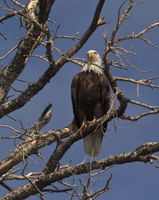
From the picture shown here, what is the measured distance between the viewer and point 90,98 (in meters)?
10.3

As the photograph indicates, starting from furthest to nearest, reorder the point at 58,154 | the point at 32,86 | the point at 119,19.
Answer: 1. the point at 32,86
2. the point at 58,154
3. the point at 119,19

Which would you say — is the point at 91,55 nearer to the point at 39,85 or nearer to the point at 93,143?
the point at 93,143

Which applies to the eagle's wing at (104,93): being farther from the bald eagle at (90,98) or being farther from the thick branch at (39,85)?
the thick branch at (39,85)

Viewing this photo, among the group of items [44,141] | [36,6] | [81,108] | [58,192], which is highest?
[36,6]

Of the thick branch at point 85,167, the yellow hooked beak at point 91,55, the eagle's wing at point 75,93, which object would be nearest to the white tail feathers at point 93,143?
the eagle's wing at point 75,93

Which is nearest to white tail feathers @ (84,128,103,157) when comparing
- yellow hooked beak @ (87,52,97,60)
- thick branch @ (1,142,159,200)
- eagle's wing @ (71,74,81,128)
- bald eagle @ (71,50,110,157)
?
bald eagle @ (71,50,110,157)

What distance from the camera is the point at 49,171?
8477mm

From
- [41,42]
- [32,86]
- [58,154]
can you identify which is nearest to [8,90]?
[32,86]

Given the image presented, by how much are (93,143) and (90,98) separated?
29.3 inches

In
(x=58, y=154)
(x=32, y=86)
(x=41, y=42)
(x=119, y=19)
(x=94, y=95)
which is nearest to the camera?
(x=119, y=19)

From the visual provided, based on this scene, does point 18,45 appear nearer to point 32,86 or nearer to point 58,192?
point 32,86

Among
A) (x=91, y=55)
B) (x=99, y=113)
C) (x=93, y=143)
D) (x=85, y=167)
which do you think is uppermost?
(x=91, y=55)

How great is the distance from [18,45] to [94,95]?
5.33ft

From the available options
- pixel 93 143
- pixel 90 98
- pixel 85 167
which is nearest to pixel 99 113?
pixel 90 98
